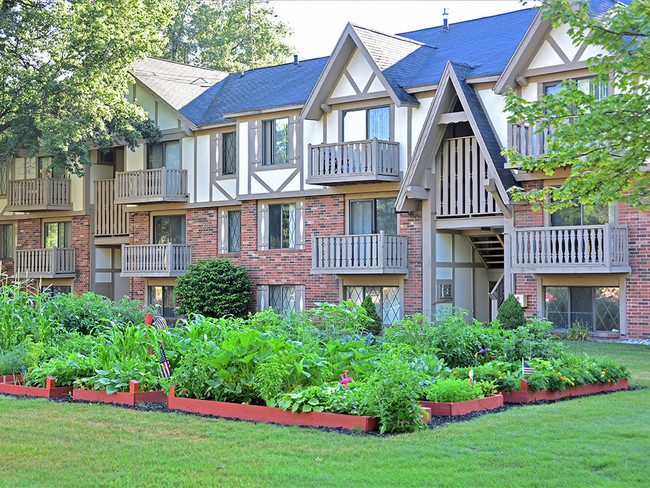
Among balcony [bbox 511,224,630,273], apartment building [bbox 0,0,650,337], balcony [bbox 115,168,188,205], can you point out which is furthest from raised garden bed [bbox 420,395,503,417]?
balcony [bbox 115,168,188,205]

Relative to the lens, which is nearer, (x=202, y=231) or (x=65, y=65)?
(x=65, y=65)

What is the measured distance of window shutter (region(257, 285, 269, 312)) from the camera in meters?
29.4

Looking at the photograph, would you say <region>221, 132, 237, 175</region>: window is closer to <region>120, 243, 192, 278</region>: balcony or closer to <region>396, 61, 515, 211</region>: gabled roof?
<region>120, 243, 192, 278</region>: balcony

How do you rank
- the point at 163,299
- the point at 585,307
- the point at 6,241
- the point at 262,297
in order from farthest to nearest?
the point at 6,241 < the point at 163,299 < the point at 262,297 < the point at 585,307

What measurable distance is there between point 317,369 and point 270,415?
33.6 inches

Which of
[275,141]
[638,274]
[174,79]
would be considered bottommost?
[638,274]

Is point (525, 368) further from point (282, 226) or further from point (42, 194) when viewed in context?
point (42, 194)

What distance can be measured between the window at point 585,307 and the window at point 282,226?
9240 mm

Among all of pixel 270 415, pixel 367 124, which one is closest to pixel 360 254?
pixel 367 124

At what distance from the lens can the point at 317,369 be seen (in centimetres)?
1023

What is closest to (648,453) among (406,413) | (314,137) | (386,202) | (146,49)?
(406,413)

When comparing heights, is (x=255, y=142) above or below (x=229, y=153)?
above

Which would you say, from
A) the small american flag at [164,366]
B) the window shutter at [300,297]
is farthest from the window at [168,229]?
the small american flag at [164,366]

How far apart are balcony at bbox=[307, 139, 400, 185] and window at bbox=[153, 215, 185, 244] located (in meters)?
8.02
